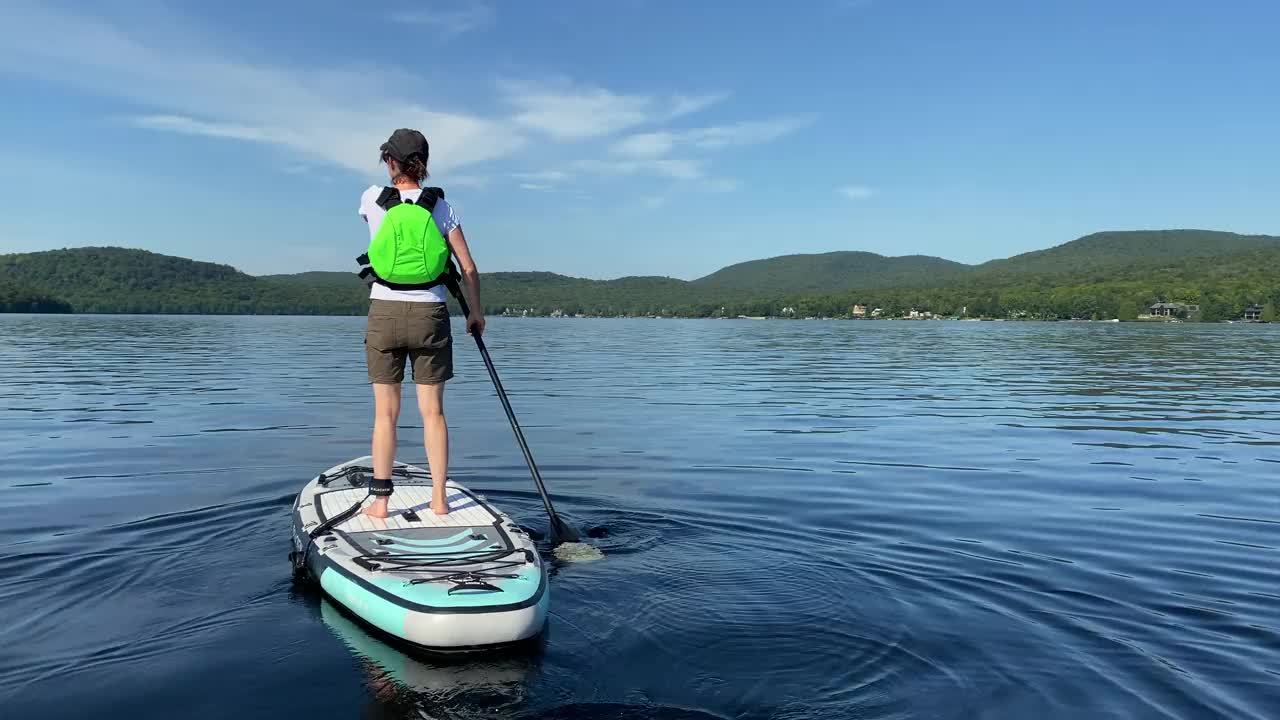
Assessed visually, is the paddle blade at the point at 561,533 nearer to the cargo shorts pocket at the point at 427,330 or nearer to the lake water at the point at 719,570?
the lake water at the point at 719,570

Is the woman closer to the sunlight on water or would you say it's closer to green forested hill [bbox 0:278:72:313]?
the sunlight on water

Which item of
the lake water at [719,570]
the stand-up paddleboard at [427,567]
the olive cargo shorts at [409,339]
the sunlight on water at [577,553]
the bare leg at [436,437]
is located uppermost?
the olive cargo shorts at [409,339]

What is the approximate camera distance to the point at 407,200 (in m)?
7.43

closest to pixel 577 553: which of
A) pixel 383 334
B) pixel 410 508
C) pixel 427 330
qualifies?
pixel 410 508

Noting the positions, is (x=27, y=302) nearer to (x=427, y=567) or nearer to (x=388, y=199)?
(x=388, y=199)

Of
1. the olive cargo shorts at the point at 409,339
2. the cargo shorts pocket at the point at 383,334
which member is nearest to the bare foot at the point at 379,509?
the olive cargo shorts at the point at 409,339

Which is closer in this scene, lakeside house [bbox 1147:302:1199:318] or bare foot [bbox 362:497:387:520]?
bare foot [bbox 362:497:387:520]

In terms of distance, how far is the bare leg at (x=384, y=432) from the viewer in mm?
7547

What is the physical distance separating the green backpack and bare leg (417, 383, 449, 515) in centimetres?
88

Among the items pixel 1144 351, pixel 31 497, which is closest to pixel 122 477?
pixel 31 497

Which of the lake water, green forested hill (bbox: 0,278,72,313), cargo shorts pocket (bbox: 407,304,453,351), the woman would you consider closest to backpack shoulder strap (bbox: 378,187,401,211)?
the woman

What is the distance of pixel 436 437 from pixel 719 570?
2.64 meters

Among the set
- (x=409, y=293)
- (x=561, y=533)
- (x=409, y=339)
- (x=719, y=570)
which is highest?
(x=409, y=293)

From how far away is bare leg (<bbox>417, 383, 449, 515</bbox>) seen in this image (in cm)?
742
